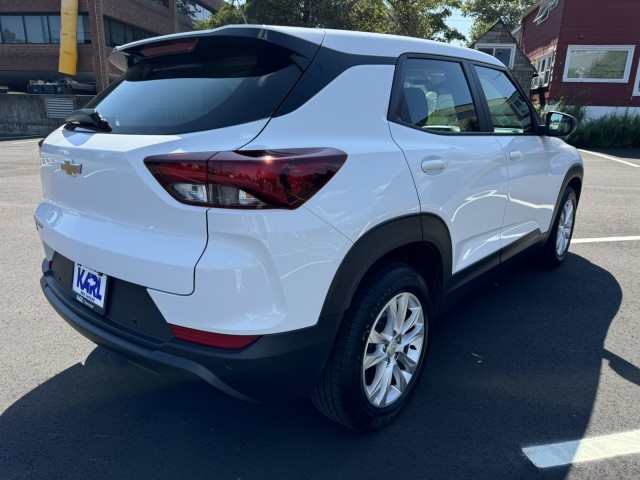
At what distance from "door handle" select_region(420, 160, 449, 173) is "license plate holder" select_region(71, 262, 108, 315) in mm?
1499

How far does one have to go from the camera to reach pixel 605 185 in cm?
956

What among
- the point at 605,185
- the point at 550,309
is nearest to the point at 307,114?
the point at 550,309

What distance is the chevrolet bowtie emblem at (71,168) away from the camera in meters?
2.13

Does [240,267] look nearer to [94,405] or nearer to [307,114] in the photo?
[307,114]

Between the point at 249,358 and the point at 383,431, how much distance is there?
3.23 feet

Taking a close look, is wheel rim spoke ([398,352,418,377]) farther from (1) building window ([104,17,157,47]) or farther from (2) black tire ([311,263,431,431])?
(1) building window ([104,17,157,47])

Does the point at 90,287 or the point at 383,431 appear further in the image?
the point at 383,431

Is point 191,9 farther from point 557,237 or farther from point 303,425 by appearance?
point 303,425

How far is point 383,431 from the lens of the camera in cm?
242

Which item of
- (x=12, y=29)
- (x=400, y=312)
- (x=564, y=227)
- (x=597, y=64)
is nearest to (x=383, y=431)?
(x=400, y=312)

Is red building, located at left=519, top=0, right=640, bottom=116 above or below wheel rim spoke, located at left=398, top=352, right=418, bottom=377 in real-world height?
above

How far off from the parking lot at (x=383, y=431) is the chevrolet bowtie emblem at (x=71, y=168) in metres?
1.04

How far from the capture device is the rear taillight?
172 centimetres

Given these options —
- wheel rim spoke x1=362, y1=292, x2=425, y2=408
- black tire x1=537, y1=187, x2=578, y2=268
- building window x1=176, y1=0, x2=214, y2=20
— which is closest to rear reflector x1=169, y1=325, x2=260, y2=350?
wheel rim spoke x1=362, y1=292, x2=425, y2=408
